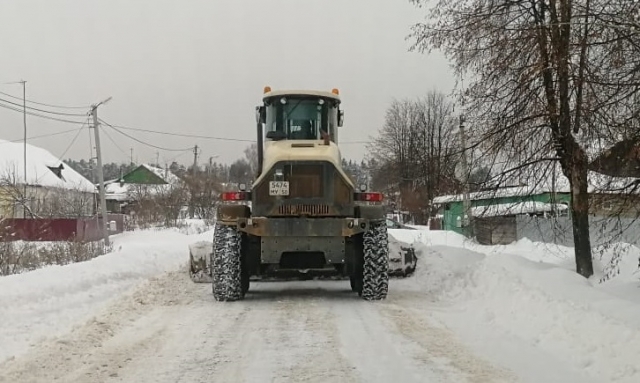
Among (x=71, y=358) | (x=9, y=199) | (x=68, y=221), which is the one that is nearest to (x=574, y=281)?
(x=71, y=358)

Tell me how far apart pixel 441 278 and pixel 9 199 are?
38021mm

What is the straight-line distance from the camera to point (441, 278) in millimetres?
12469

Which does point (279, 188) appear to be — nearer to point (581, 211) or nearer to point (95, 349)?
point (95, 349)

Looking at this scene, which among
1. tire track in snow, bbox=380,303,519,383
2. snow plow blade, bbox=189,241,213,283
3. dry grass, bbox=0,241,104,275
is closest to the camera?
tire track in snow, bbox=380,303,519,383

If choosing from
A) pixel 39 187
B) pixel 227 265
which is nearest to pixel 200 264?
pixel 227 265

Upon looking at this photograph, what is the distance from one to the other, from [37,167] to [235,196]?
56524 millimetres

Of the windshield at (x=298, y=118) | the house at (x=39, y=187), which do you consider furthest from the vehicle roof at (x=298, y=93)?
the house at (x=39, y=187)

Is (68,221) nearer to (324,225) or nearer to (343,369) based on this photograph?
(324,225)

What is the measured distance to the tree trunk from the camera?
1179 cm

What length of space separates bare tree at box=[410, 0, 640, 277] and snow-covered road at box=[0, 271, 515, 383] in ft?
13.2

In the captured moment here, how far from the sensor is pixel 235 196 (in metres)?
10.7

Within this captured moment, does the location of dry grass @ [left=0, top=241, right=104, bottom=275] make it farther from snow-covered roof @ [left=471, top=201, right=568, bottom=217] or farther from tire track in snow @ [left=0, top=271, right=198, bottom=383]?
snow-covered roof @ [left=471, top=201, right=568, bottom=217]

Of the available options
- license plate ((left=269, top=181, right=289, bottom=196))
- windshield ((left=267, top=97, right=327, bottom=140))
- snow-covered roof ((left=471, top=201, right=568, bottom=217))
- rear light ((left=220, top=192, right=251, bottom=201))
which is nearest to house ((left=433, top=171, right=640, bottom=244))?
snow-covered roof ((left=471, top=201, right=568, bottom=217))

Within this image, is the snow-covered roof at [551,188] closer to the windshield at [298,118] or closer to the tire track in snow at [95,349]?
the windshield at [298,118]
